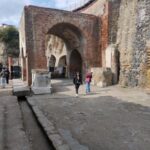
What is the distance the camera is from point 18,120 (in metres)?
7.73

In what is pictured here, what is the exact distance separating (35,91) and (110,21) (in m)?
7.96

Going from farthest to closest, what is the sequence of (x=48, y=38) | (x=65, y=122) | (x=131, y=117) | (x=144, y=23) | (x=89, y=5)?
1. (x=48, y=38)
2. (x=89, y=5)
3. (x=144, y=23)
4. (x=131, y=117)
5. (x=65, y=122)

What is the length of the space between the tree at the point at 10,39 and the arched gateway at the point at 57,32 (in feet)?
76.9

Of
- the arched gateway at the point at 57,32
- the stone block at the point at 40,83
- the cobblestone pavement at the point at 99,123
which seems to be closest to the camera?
the cobblestone pavement at the point at 99,123

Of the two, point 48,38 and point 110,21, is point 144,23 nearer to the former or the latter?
point 110,21

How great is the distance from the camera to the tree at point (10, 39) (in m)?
44.1

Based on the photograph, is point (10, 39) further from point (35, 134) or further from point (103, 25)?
point (35, 134)

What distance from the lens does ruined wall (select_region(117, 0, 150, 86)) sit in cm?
1530

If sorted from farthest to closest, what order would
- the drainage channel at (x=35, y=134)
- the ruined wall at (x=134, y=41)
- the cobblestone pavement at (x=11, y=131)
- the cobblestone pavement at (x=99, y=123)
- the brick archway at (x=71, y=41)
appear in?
the brick archway at (x=71, y=41)
the ruined wall at (x=134, y=41)
the drainage channel at (x=35, y=134)
the cobblestone pavement at (x=99, y=123)
the cobblestone pavement at (x=11, y=131)

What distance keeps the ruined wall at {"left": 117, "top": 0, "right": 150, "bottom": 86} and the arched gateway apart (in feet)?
8.23

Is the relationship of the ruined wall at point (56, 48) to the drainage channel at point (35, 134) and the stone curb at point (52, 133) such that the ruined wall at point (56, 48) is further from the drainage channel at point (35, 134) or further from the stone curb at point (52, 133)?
the stone curb at point (52, 133)

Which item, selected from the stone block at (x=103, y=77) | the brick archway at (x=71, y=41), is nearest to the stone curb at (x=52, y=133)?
the stone block at (x=103, y=77)

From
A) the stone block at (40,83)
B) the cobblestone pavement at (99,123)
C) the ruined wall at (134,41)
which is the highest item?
the ruined wall at (134,41)

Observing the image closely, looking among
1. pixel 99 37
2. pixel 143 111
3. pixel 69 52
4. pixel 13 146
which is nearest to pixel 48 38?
pixel 69 52
